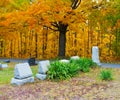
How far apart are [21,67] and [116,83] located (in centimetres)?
366

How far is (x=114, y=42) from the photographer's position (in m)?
22.4

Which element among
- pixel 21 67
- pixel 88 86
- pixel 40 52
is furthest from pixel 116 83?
pixel 40 52

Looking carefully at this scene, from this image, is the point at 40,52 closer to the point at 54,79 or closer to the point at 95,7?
the point at 95,7

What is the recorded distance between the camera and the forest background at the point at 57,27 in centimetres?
1911

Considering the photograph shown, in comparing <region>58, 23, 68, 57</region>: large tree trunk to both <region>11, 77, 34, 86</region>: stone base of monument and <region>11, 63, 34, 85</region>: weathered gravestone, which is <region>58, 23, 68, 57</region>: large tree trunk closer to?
<region>11, 63, 34, 85</region>: weathered gravestone

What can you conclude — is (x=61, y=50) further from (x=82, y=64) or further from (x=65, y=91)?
(x=65, y=91)

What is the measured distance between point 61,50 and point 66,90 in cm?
1126

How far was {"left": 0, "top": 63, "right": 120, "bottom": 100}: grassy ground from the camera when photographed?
10.1 meters

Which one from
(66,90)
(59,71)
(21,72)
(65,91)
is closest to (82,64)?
(59,71)

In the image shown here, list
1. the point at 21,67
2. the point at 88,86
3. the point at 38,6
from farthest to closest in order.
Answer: the point at 38,6
the point at 21,67
the point at 88,86

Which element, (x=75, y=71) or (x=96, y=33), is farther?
(x=96, y=33)

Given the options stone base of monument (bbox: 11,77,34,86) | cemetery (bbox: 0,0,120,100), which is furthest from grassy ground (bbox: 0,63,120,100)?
stone base of monument (bbox: 11,77,34,86)

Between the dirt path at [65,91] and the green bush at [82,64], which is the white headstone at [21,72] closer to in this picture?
the dirt path at [65,91]

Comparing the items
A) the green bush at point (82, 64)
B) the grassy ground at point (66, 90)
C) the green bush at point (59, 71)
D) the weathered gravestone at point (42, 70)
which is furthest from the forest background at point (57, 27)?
the grassy ground at point (66, 90)
